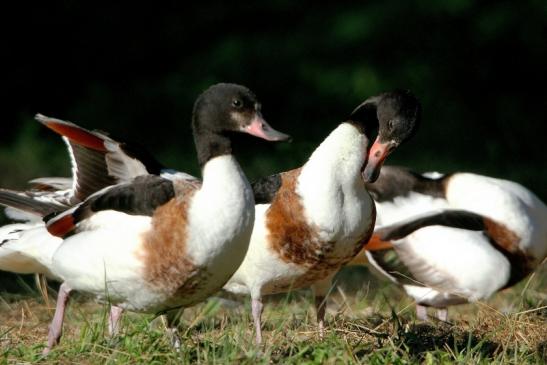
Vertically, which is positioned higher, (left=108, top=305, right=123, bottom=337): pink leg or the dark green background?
(left=108, top=305, right=123, bottom=337): pink leg

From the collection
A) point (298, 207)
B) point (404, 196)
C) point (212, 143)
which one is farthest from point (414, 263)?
point (212, 143)

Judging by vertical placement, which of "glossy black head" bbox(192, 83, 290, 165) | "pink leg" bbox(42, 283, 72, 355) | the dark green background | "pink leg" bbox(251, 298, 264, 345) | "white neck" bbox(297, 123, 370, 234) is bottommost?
the dark green background

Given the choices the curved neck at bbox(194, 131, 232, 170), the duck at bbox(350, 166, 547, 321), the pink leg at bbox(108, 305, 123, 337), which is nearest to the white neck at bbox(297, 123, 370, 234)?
the curved neck at bbox(194, 131, 232, 170)

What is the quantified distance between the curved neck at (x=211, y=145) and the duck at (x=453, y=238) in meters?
1.69

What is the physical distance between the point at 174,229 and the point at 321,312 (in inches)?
40.2

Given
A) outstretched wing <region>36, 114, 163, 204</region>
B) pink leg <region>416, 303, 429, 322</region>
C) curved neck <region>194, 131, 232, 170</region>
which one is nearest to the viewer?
curved neck <region>194, 131, 232, 170</region>

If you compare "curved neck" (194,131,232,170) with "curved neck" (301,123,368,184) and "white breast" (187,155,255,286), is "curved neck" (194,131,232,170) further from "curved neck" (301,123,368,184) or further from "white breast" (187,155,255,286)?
"curved neck" (301,123,368,184)

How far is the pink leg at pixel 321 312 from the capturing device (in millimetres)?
4216

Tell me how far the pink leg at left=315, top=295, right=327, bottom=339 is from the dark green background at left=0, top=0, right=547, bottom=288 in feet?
16.4

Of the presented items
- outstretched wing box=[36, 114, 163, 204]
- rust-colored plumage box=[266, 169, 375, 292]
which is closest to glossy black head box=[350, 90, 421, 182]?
rust-colored plumage box=[266, 169, 375, 292]

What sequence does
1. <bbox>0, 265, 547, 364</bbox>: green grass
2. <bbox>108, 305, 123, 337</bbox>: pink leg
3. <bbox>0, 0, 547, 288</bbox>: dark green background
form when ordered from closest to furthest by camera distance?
<bbox>0, 265, 547, 364</bbox>: green grass → <bbox>108, 305, 123, 337</bbox>: pink leg → <bbox>0, 0, 547, 288</bbox>: dark green background

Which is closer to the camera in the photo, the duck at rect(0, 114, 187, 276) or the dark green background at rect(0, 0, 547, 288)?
the duck at rect(0, 114, 187, 276)

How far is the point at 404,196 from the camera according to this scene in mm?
5832

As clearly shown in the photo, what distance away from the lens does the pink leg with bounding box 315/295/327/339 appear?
4216 mm
